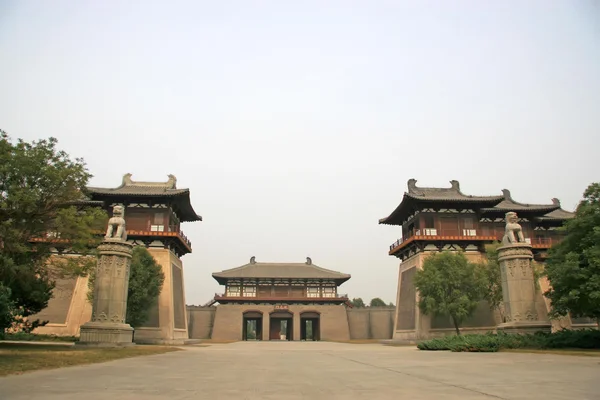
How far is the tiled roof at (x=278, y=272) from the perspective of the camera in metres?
54.0

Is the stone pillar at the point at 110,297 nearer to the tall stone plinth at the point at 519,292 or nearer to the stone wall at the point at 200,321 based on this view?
the tall stone plinth at the point at 519,292

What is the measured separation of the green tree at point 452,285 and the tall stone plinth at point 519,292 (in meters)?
9.71

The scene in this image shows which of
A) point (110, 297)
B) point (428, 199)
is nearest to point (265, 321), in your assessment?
point (428, 199)

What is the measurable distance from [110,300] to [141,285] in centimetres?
993

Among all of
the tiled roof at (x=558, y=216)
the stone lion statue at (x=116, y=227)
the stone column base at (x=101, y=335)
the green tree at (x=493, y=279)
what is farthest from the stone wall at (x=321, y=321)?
the stone column base at (x=101, y=335)

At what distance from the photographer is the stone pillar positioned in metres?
19.2

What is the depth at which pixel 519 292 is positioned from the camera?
20547 mm

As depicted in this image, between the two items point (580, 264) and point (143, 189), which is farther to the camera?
point (143, 189)

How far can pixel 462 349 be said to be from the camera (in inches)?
715

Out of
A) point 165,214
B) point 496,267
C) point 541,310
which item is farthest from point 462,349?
point 165,214

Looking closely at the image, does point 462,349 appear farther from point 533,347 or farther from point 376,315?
point 376,315

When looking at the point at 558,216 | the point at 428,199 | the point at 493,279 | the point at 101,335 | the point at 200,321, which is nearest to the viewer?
the point at 101,335

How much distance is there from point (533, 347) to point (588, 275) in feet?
14.7

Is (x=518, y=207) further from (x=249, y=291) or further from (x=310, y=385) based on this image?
(x=310, y=385)
